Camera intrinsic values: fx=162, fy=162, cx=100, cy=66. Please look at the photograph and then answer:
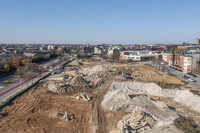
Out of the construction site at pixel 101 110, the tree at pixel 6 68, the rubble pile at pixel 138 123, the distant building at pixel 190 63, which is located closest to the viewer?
the rubble pile at pixel 138 123

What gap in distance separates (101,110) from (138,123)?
6013 mm

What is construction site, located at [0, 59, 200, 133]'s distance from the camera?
14664 millimetres

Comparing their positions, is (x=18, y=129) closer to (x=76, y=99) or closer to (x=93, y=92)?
(x=76, y=99)

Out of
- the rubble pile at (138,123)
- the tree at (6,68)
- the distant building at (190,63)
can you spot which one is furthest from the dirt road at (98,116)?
the distant building at (190,63)

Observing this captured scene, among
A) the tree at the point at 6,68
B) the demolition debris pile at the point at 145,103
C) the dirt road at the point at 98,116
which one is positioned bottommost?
the dirt road at the point at 98,116

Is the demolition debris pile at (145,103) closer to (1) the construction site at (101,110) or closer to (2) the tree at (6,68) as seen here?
(1) the construction site at (101,110)

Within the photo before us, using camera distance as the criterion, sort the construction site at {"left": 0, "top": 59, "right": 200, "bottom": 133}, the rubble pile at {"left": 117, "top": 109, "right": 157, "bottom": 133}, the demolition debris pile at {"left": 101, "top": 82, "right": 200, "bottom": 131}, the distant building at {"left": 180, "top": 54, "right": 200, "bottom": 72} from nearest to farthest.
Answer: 1. the rubble pile at {"left": 117, "top": 109, "right": 157, "bottom": 133}
2. the construction site at {"left": 0, "top": 59, "right": 200, "bottom": 133}
3. the demolition debris pile at {"left": 101, "top": 82, "right": 200, "bottom": 131}
4. the distant building at {"left": 180, "top": 54, "right": 200, "bottom": 72}

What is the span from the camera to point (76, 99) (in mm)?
23062

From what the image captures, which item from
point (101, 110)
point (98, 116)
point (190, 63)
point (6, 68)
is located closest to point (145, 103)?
point (101, 110)

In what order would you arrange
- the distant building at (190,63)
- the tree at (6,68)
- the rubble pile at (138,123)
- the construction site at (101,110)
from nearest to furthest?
the rubble pile at (138,123) < the construction site at (101,110) < the tree at (6,68) < the distant building at (190,63)

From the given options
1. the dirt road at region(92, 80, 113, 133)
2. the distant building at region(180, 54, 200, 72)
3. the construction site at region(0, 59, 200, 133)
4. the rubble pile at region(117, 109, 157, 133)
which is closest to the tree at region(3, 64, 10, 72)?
the construction site at region(0, 59, 200, 133)

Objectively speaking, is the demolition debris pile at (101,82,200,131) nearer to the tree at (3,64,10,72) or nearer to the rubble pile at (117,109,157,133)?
the rubble pile at (117,109,157,133)

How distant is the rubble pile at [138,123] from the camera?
1381 centimetres

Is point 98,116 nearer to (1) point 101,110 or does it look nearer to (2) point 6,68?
(1) point 101,110
